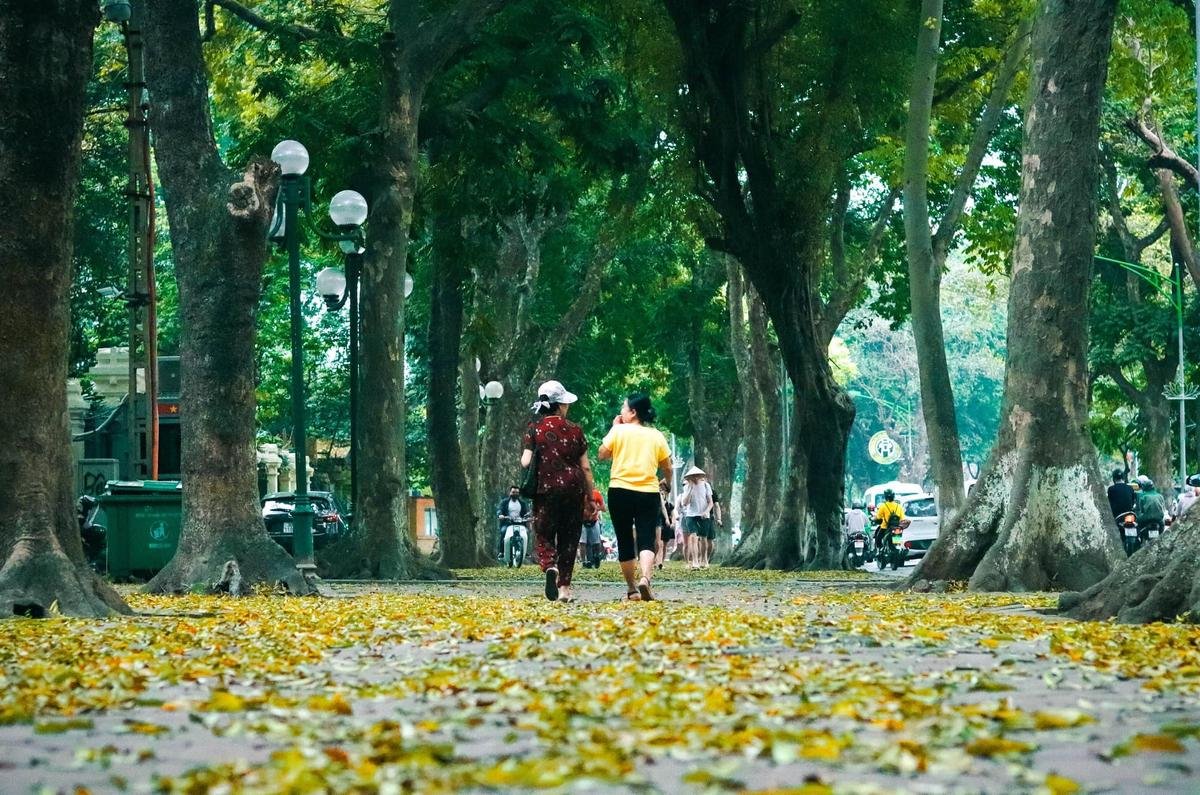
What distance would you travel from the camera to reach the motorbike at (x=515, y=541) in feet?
126

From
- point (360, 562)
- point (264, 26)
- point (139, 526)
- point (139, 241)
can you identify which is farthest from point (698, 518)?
point (264, 26)

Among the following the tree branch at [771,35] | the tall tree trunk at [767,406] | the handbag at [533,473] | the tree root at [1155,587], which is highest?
the tree branch at [771,35]

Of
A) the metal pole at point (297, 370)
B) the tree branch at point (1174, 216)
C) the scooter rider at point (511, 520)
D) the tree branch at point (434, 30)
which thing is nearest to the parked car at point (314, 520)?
the scooter rider at point (511, 520)

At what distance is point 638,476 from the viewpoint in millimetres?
17438

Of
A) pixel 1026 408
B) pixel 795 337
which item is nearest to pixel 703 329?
pixel 795 337

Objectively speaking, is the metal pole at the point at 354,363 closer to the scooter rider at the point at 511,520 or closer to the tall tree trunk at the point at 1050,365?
the tall tree trunk at the point at 1050,365

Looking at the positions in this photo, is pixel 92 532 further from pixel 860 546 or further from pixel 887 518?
pixel 860 546

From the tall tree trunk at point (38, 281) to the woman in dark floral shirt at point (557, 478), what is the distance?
4102mm

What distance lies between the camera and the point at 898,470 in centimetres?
10244

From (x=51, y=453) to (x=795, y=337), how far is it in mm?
17080

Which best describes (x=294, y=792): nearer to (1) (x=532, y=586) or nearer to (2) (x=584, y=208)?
(1) (x=532, y=586)

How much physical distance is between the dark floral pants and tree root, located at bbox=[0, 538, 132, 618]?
13.5ft

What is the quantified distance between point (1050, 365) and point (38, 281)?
378 inches

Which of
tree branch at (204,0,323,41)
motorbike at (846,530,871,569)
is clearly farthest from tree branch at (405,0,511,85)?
motorbike at (846,530,871,569)
